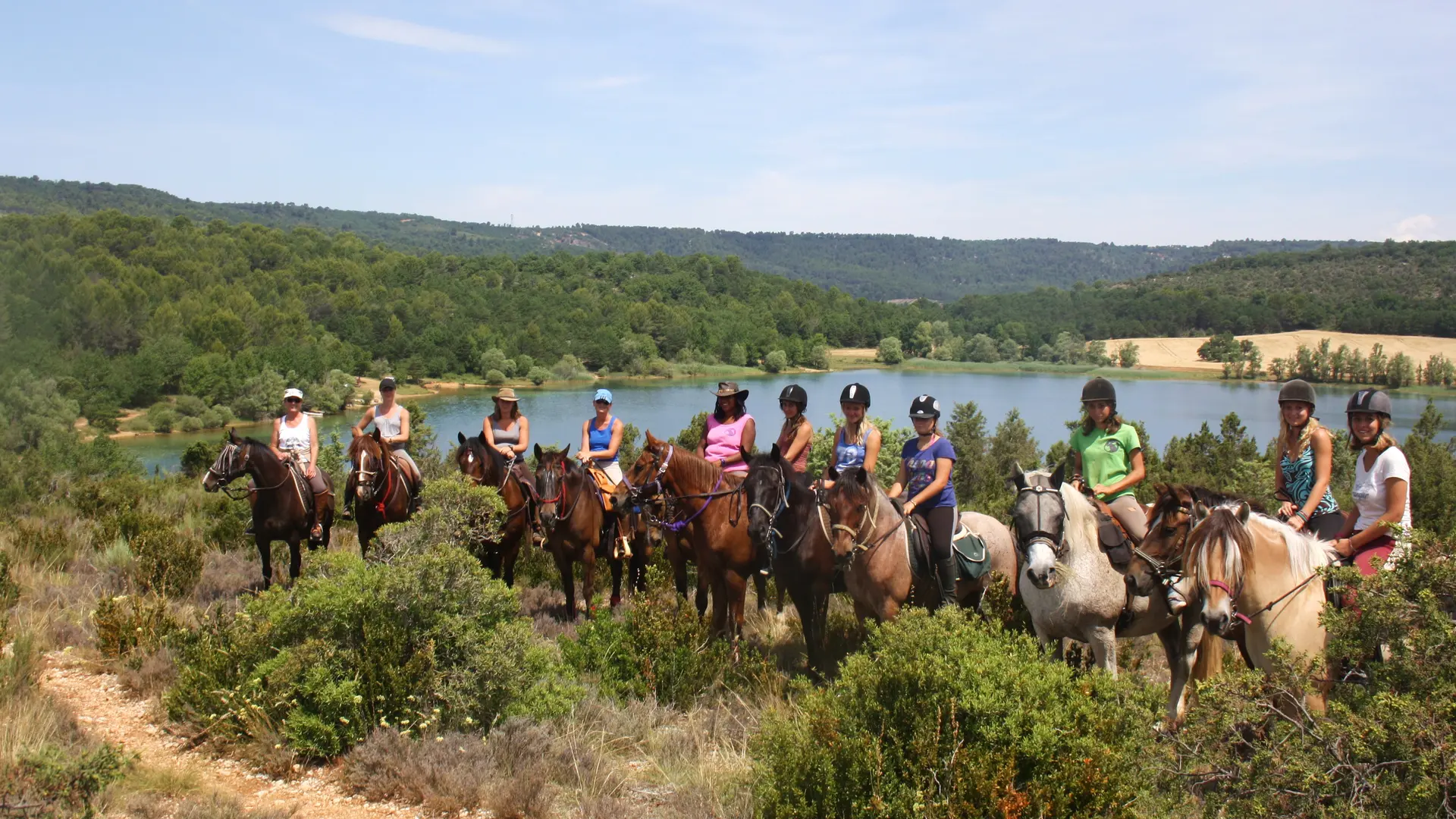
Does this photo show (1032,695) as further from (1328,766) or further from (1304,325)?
(1304,325)

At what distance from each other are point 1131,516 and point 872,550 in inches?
67.8

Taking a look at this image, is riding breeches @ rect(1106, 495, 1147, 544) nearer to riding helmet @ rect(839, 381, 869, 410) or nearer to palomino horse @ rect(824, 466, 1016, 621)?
palomino horse @ rect(824, 466, 1016, 621)

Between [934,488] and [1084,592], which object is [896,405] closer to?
[934,488]

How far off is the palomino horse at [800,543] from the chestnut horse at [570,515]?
2135mm

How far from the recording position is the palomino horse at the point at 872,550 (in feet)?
19.9

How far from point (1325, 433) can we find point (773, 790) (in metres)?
4.22

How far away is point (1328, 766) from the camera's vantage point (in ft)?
10.6

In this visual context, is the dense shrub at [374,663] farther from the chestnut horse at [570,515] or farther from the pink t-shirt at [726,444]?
the pink t-shirt at [726,444]

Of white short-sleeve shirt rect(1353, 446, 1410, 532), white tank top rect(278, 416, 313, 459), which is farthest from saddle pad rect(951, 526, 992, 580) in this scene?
white tank top rect(278, 416, 313, 459)

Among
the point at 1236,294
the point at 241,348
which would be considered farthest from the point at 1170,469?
the point at 1236,294

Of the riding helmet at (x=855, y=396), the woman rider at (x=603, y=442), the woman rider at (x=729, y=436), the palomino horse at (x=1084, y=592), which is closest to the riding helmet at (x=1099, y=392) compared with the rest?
the palomino horse at (x=1084, y=592)

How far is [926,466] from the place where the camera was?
6.55 m

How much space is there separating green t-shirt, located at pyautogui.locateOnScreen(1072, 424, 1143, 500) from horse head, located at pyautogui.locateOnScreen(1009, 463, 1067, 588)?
0.80 m

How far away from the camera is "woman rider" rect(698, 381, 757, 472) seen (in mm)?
7895
